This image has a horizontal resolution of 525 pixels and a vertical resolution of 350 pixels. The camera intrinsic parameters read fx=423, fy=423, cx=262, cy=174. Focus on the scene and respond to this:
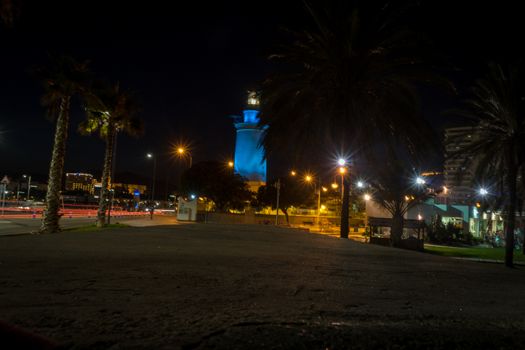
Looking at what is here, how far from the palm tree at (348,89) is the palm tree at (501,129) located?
3658 mm

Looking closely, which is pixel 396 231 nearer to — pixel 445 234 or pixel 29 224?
pixel 445 234

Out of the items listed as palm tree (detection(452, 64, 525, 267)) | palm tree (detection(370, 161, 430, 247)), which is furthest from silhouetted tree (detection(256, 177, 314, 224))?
palm tree (detection(452, 64, 525, 267))

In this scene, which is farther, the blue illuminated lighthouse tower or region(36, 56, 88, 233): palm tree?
the blue illuminated lighthouse tower

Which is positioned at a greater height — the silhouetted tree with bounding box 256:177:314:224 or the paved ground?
the silhouetted tree with bounding box 256:177:314:224

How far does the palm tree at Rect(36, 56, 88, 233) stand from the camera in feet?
70.5

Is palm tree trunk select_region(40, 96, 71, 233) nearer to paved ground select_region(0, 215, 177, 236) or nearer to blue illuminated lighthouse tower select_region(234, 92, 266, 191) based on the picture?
paved ground select_region(0, 215, 177, 236)

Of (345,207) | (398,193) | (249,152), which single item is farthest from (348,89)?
(249,152)

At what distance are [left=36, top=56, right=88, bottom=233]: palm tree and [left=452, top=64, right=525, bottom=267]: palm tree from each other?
19.6m

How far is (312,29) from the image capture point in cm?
1833

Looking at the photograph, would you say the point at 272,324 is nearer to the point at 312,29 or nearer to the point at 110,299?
the point at 110,299

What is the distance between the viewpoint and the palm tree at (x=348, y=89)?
17.5m

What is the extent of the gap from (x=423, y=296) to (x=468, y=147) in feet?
51.5

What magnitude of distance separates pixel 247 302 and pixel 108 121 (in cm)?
2409

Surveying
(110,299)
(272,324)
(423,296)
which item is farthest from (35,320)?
(423,296)
